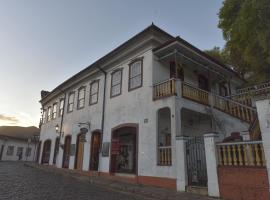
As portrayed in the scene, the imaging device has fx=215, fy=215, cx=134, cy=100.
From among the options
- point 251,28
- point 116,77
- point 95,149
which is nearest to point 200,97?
point 251,28

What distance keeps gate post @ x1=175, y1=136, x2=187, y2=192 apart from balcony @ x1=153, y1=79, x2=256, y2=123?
236 cm

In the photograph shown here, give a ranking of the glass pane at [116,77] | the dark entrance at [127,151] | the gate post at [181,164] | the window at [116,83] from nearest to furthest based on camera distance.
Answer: the gate post at [181,164]
the window at [116,83]
the glass pane at [116,77]
the dark entrance at [127,151]

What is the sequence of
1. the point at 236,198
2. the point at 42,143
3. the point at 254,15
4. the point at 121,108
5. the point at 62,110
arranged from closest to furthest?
the point at 236,198 < the point at 254,15 < the point at 121,108 < the point at 62,110 < the point at 42,143

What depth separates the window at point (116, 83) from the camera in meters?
14.2

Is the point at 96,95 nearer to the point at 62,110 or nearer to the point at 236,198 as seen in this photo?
the point at 62,110

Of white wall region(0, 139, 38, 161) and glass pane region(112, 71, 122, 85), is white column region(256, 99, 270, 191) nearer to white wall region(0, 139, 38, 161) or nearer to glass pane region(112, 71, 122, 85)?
glass pane region(112, 71, 122, 85)

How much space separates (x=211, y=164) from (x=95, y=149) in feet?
31.5

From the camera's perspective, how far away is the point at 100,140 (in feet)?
47.9

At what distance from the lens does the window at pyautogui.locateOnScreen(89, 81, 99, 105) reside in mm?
16416

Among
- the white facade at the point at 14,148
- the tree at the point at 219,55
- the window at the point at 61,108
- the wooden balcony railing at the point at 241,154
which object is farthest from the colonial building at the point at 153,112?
the white facade at the point at 14,148

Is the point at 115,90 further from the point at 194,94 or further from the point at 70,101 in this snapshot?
the point at 70,101

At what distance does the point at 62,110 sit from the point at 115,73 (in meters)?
8.98

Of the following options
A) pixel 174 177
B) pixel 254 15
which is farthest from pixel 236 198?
pixel 254 15

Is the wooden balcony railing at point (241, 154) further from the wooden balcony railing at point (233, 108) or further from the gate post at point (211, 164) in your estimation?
the wooden balcony railing at point (233, 108)
